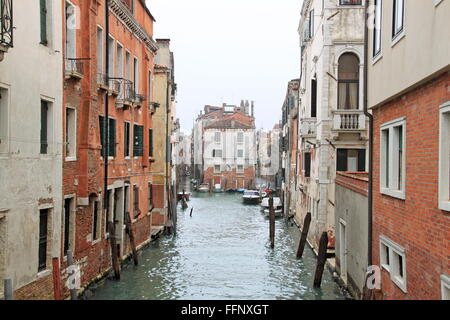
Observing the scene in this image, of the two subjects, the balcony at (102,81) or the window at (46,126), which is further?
the balcony at (102,81)

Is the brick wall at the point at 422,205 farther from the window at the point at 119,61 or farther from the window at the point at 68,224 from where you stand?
the window at the point at 119,61

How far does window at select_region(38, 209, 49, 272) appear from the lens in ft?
33.0

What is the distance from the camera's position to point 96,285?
525 inches

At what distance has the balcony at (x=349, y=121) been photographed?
57.2ft

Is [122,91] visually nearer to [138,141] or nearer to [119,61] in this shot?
[119,61]

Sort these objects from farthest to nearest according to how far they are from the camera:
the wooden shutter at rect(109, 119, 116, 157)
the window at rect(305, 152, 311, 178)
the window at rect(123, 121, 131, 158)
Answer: the window at rect(305, 152, 311, 178)
the window at rect(123, 121, 131, 158)
the wooden shutter at rect(109, 119, 116, 157)

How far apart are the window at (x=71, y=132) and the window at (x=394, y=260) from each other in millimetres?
6661

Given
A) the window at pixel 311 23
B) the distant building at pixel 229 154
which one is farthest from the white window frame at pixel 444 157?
the distant building at pixel 229 154

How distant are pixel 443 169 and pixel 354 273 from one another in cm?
609

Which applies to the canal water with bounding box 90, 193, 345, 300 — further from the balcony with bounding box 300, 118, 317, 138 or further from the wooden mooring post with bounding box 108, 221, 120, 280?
the balcony with bounding box 300, 118, 317, 138

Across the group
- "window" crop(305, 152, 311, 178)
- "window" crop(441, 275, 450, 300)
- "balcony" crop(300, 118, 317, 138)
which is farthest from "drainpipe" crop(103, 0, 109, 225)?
"window" crop(305, 152, 311, 178)

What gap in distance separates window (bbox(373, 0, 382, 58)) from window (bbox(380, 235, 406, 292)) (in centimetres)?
323

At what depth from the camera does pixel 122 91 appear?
15500 mm
